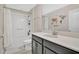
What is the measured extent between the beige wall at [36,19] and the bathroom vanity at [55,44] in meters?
0.13

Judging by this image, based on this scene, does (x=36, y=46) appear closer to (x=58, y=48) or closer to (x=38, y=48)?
(x=38, y=48)

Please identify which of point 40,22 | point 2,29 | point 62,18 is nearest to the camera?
point 2,29

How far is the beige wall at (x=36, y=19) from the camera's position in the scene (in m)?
1.66

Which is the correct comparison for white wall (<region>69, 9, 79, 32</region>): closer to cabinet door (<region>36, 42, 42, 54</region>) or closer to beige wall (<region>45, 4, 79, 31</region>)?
beige wall (<region>45, 4, 79, 31</region>)

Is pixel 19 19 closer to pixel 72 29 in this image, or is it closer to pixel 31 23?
pixel 31 23

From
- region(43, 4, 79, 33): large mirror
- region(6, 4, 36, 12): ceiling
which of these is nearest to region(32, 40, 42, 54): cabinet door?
region(43, 4, 79, 33): large mirror

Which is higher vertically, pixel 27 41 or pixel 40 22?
pixel 40 22

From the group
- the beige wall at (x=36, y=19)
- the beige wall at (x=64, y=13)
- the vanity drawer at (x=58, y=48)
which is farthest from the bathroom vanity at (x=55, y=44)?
the beige wall at (x=64, y=13)

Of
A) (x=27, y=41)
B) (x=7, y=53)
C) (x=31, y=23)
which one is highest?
(x=31, y=23)

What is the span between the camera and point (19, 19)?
1605 millimetres

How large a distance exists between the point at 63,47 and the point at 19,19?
2.97 feet

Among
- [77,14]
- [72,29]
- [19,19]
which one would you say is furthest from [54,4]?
[19,19]

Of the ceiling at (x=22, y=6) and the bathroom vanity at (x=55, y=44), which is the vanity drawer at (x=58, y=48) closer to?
the bathroom vanity at (x=55, y=44)

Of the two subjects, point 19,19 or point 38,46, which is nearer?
point 19,19
